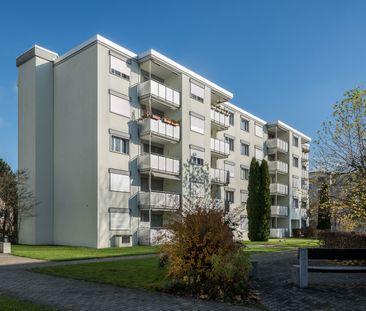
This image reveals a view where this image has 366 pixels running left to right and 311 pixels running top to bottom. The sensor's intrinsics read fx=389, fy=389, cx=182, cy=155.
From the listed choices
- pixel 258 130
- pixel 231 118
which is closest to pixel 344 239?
pixel 231 118

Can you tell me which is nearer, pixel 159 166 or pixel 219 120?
pixel 159 166

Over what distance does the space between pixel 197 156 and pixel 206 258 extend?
23.9 metres

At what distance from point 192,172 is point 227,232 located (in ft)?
72.8

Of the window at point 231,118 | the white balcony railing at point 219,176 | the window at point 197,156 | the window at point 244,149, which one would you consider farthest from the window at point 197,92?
the window at point 244,149

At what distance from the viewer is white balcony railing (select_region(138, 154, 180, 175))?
92.3 feet

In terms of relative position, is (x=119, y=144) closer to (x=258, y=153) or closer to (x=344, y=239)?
(x=344, y=239)

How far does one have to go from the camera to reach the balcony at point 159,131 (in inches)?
1119

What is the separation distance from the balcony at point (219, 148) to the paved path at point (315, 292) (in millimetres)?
23520

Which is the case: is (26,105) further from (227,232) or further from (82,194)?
(227,232)

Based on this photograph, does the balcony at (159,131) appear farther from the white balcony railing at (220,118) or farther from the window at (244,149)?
the window at (244,149)

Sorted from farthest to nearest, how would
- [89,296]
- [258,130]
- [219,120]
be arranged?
[258,130], [219,120], [89,296]

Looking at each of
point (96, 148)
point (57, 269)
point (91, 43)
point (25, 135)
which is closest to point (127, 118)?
point (96, 148)

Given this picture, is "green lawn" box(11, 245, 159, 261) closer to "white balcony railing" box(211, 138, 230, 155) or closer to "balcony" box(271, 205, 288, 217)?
"white balcony railing" box(211, 138, 230, 155)

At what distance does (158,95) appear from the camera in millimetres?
29281
